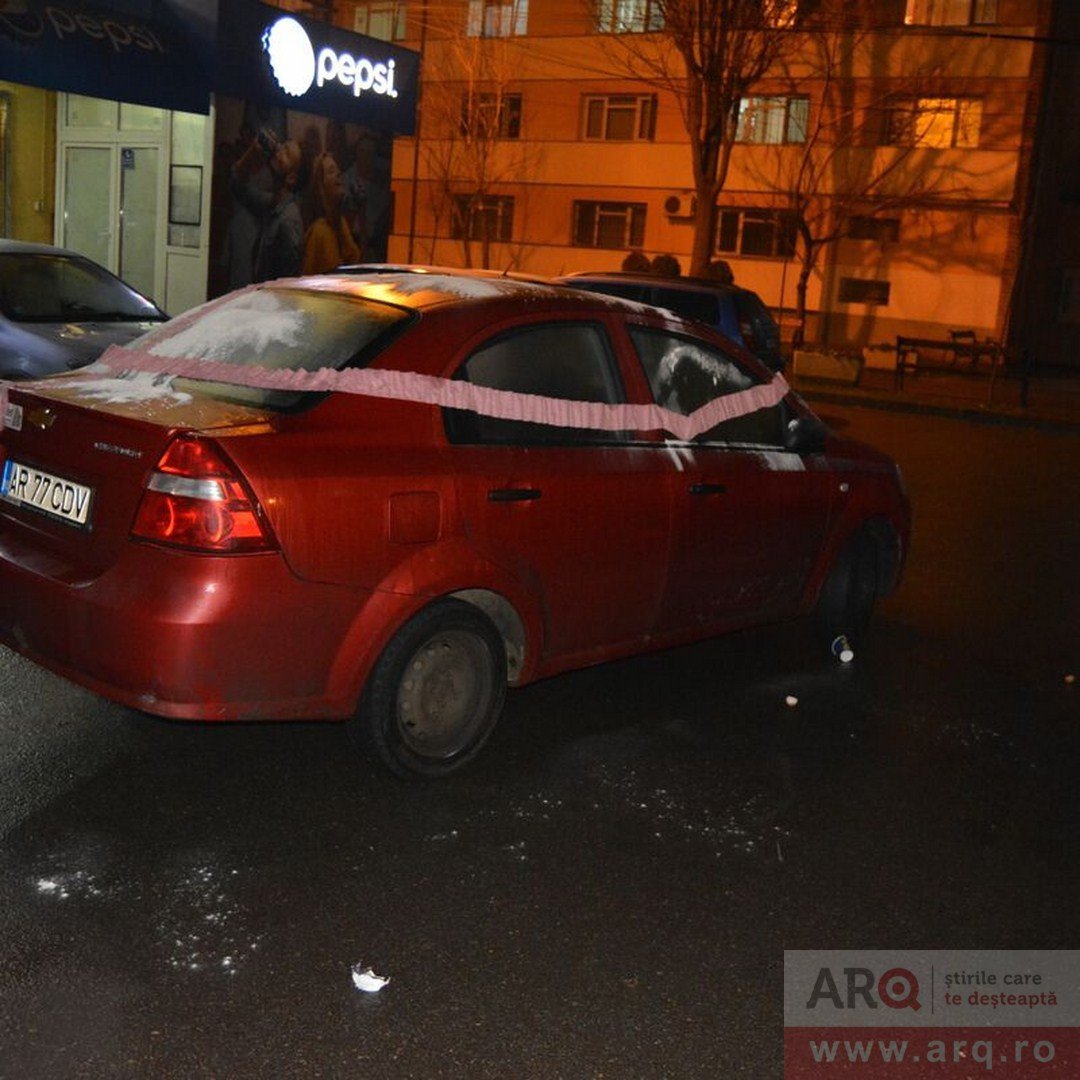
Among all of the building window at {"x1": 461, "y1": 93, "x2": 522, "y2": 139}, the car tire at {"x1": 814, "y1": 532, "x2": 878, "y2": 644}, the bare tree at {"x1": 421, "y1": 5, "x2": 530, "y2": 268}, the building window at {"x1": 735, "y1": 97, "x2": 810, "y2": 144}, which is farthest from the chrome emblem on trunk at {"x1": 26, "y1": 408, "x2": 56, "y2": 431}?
the building window at {"x1": 461, "y1": 93, "x2": 522, "y2": 139}

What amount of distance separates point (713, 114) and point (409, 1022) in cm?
2620

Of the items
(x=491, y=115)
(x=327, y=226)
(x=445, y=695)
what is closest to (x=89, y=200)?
(x=327, y=226)

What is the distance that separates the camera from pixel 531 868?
4434mm

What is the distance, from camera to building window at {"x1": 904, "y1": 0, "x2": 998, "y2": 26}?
34344mm

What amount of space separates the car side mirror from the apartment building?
25.3 meters

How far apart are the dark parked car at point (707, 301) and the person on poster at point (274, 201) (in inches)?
205

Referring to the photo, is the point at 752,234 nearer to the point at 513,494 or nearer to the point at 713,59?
the point at 713,59

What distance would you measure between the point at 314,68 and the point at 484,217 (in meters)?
23.4

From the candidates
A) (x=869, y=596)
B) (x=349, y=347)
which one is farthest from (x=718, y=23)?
(x=349, y=347)

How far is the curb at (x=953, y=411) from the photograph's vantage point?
21.3m

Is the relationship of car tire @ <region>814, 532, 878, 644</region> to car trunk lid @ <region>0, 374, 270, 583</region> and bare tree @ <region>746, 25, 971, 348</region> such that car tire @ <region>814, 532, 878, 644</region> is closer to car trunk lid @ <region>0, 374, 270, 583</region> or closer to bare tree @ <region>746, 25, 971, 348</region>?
car trunk lid @ <region>0, 374, 270, 583</region>

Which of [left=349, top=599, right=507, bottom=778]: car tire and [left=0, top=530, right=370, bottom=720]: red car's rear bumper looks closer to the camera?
[left=0, top=530, right=370, bottom=720]: red car's rear bumper

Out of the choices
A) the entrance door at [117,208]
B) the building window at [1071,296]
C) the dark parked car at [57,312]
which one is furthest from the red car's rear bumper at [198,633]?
the building window at [1071,296]

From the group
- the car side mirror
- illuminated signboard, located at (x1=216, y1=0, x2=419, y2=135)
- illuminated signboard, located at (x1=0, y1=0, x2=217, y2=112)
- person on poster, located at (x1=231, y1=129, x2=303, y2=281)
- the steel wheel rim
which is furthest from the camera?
person on poster, located at (x1=231, y1=129, x2=303, y2=281)
